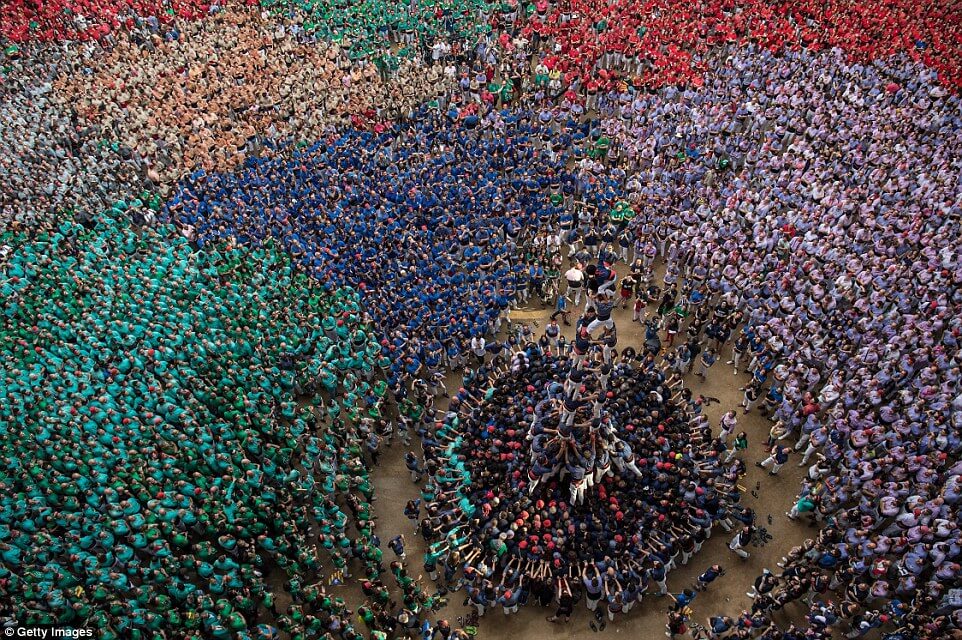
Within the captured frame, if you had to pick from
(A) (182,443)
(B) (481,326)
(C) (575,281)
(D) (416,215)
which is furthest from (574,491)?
(D) (416,215)

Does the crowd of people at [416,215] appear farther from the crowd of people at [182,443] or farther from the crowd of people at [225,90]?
the crowd of people at [225,90]

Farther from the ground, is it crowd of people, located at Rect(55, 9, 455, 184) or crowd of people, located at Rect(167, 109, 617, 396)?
crowd of people, located at Rect(55, 9, 455, 184)

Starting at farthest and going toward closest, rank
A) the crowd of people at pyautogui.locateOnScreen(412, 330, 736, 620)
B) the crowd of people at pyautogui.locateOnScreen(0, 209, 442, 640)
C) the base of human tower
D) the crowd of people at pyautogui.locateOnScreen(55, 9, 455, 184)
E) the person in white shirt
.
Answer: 1. the crowd of people at pyautogui.locateOnScreen(55, 9, 455, 184)
2. the person in white shirt
3. the base of human tower
4. the crowd of people at pyautogui.locateOnScreen(412, 330, 736, 620)
5. the crowd of people at pyautogui.locateOnScreen(0, 209, 442, 640)

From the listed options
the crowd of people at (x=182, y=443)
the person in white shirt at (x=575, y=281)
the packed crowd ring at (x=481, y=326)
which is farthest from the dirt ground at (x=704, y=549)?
the person in white shirt at (x=575, y=281)

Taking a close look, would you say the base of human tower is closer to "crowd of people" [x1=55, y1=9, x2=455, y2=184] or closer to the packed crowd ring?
the packed crowd ring

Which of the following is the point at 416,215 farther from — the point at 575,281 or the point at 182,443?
the point at 182,443

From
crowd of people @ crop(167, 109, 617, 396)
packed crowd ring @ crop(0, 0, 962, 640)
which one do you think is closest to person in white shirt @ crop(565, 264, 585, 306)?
packed crowd ring @ crop(0, 0, 962, 640)

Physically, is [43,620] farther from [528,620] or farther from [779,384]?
[779,384]
